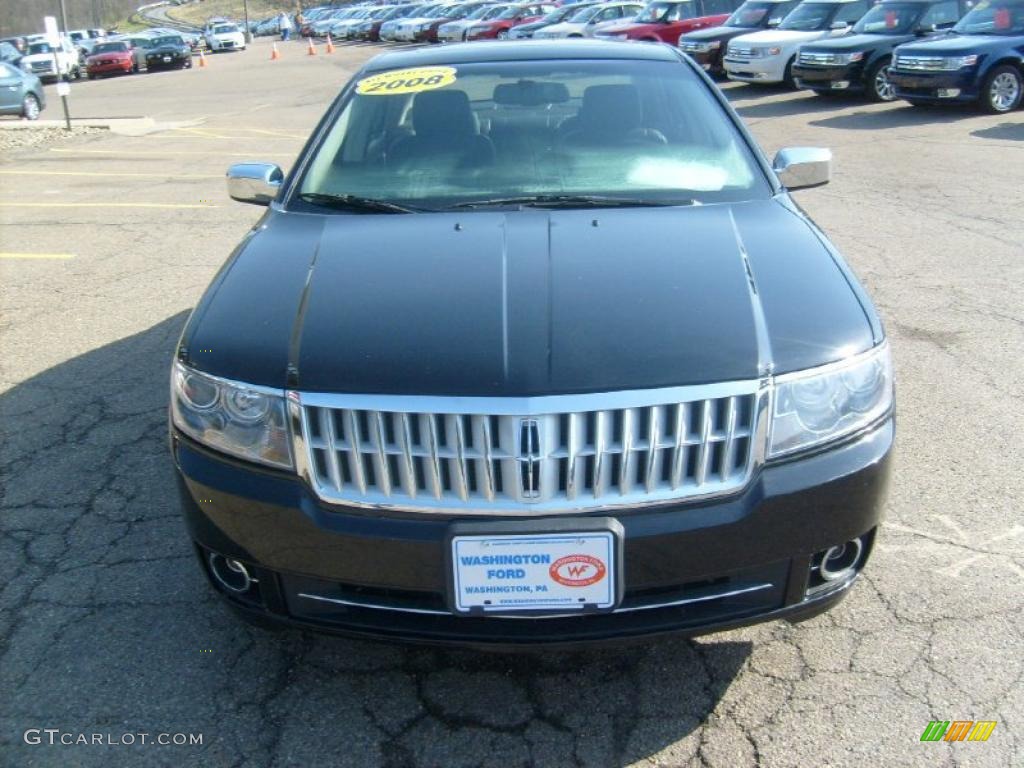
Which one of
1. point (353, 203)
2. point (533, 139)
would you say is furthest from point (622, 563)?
point (533, 139)

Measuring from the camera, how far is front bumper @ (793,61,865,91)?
15.7 meters

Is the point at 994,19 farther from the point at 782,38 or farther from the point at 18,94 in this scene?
the point at 18,94

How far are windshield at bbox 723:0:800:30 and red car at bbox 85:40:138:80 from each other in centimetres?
2369

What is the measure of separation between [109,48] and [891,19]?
1131 inches

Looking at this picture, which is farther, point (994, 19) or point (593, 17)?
point (593, 17)

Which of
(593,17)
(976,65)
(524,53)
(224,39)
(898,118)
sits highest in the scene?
(524,53)

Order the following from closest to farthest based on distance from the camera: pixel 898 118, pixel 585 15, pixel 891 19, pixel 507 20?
pixel 898 118 < pixel 891 19 < pixel 585 15 < pixel 507 20

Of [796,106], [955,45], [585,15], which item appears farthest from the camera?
[585,15]

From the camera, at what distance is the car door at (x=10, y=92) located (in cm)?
1994

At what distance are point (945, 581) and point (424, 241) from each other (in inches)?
81.0

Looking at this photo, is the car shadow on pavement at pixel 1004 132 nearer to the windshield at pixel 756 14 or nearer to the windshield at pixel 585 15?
the windshield at pixel 756 14

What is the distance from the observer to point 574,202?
3.52 metres

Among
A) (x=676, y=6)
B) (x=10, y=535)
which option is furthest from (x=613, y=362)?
(x=676, y=6)

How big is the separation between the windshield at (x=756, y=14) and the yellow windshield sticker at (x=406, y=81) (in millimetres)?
Answer: 17344
